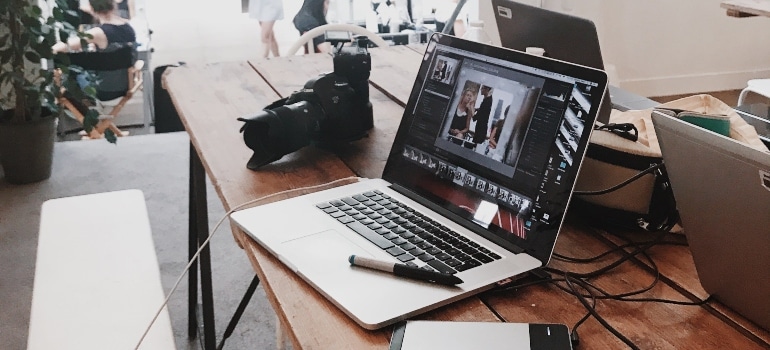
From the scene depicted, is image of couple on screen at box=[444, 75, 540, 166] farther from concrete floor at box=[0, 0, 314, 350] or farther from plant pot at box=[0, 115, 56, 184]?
plant pot at box=[0, 115, 56, 184]

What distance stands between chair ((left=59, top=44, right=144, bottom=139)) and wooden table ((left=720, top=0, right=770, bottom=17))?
2797 millimetres

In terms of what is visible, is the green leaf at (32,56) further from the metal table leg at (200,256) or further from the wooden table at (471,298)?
the wooden table at (471,298)

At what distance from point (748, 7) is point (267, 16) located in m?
2.53

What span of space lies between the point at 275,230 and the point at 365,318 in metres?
0.26

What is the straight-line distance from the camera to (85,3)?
391 cm

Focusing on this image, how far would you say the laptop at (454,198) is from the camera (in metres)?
0.84

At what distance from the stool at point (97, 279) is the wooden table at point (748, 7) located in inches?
92.5

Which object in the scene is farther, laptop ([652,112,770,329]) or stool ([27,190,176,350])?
stool ([27,190,176,350])

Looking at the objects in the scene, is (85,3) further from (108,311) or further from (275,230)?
(275,230)

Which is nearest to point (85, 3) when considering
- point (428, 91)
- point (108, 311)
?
point (108, 311)

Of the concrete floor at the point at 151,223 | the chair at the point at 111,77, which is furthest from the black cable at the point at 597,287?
the chair at the point at 111,77

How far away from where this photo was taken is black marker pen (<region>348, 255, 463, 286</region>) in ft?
2.68

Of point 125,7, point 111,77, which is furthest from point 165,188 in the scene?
point 125,7

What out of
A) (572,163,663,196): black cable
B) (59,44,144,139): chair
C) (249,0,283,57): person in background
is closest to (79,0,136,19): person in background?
(59,44,144,139): chair
